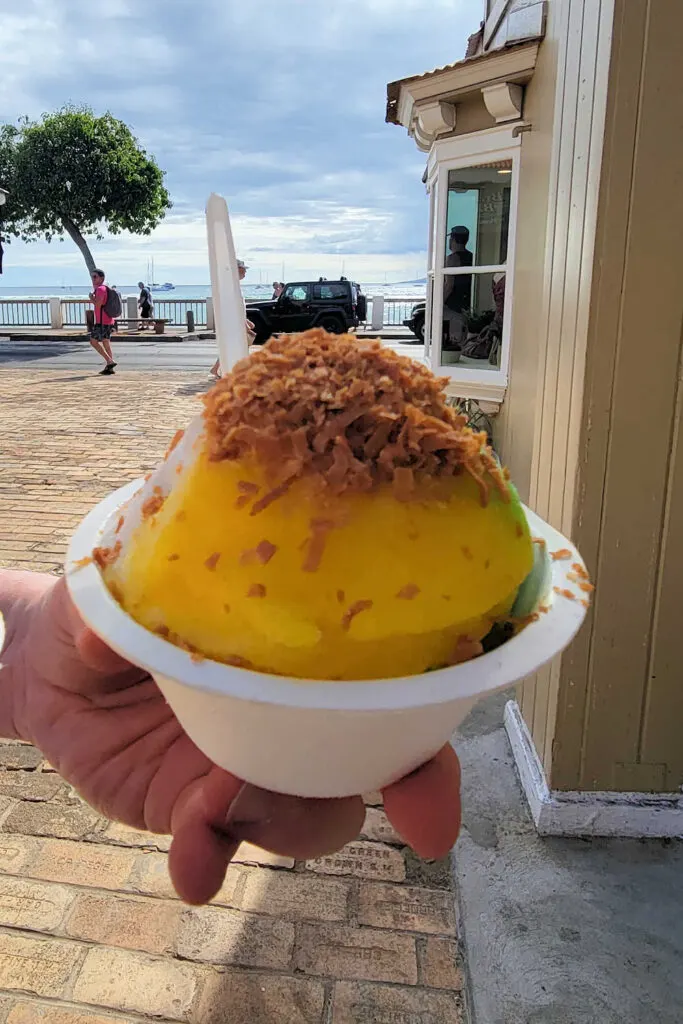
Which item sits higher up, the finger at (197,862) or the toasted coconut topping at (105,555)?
the toasted coconut topping at (105,555)

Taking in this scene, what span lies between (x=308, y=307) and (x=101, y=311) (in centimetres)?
843

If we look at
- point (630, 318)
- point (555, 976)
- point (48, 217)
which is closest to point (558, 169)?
point (630, 318)

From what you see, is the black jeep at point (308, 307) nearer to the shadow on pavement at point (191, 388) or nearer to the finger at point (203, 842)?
the shadow on pavement at point (191, 388)

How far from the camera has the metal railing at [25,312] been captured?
99.0 feet

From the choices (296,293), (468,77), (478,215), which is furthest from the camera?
(296,293)

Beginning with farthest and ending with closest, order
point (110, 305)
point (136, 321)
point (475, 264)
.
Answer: point (136, 321) < point (110, 305) < point (475, 264)

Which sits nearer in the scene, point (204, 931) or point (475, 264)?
point (204, 931)

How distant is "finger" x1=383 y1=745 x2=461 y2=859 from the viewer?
1.12 meters

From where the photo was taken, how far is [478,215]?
5855 mm

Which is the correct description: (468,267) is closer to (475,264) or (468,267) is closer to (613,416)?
(475,264)

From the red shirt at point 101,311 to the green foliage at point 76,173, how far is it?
1957 centimetres

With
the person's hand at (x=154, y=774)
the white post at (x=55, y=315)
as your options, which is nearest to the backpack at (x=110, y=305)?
the white post at (x=55, y=315)

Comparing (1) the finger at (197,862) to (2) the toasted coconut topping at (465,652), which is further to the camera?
(1) the finger at (197,862)

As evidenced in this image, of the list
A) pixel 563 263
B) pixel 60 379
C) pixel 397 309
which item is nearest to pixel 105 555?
pixel 563 263
